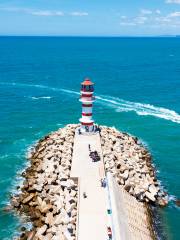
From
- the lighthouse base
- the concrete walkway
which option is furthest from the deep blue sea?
the lighthouse base

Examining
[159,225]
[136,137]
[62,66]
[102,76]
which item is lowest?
[159,225]

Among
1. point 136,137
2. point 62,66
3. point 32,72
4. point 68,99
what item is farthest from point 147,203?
point 62,66

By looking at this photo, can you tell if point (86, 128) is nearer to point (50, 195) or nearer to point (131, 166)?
point (131, 166)

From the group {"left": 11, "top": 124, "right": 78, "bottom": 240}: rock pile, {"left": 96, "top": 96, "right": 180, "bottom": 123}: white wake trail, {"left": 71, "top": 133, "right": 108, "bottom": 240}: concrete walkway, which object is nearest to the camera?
{"left": 71, "top": 133, "right": 108, "bottom": 240}: concrete walkway

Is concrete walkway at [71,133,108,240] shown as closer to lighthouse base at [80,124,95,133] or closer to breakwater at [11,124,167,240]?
breakwater at [11,124,167,240]

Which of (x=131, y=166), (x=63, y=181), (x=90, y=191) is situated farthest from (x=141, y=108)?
(x=90, y=191)

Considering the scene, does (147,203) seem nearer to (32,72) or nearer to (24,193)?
(24,193)

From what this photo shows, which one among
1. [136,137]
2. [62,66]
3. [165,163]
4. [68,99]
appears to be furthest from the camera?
[62,66]
